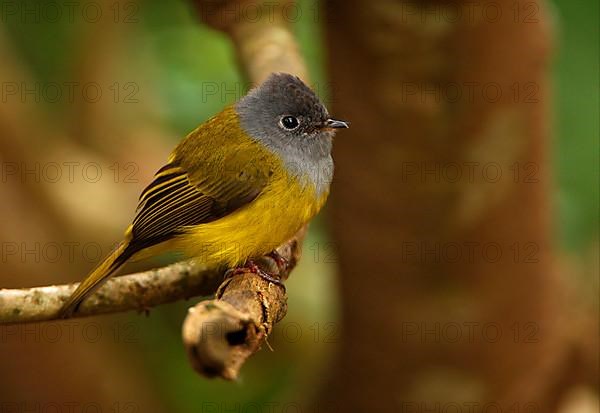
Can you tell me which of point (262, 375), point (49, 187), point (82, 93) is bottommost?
point (262, 375)

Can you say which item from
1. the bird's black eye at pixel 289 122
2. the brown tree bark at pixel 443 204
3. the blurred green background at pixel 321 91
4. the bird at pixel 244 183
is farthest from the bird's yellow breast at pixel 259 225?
the blurred green background at pixel 321 91

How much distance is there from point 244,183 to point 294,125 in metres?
0.38

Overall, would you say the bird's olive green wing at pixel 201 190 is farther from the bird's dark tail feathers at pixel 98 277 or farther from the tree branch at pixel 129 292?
the tree branch at pixel 129 292

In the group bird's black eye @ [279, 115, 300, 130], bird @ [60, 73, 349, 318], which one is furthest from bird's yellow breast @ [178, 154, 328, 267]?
bird's black eye @ [279, 115, 300, 130]

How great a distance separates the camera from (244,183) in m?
3.57

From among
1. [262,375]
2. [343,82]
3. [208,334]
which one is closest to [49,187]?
[262,375]

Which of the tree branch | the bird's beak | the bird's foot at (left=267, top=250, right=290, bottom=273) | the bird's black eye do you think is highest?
the bird's beak

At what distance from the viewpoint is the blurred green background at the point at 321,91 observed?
5684mm

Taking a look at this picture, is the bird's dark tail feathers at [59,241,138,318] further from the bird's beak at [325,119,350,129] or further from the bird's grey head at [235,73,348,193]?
the bird's beak at [325,119,350,129]

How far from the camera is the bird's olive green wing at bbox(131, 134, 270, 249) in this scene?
355cm

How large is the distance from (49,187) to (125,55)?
4.16 ft

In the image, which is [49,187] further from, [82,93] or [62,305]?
[62,305]

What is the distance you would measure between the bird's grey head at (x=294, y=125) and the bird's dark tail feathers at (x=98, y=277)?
0.71m

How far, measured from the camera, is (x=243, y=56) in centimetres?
383
